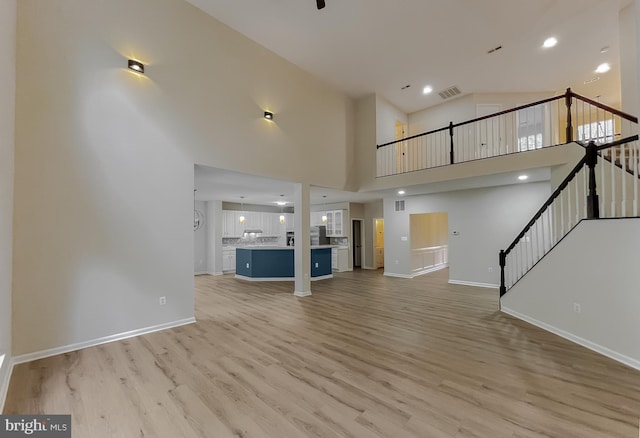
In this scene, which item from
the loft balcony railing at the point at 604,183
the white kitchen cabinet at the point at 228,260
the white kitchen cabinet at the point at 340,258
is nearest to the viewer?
the loft balcony railing at the point at 604,183

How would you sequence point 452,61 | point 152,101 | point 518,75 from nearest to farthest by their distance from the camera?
point 152,101
point 452,61
point 518,75

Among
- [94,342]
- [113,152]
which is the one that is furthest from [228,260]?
[113,152]

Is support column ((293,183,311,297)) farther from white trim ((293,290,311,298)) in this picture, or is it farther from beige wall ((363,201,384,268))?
beige wall ((363,201,384,268))

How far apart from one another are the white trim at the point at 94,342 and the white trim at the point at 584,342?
Result: 5.21 m

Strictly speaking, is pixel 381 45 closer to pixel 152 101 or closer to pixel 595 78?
pixel 152 101

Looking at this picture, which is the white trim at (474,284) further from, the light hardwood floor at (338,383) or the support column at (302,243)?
the support column at (302,243)

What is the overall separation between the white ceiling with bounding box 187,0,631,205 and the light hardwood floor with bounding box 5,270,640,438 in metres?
3.03

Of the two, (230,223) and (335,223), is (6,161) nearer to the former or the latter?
(230,223)

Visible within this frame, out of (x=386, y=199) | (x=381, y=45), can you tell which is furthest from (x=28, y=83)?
(x=386, y=199)

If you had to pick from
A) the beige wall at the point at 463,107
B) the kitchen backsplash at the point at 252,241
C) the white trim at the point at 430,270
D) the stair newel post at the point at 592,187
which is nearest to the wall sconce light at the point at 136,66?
the stair newel post at the point at 592,187

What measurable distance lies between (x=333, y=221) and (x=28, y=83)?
840 centimetres

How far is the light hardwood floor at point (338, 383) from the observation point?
1.90 metres

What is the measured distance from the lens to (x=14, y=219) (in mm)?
2830

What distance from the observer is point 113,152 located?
3463 mm
